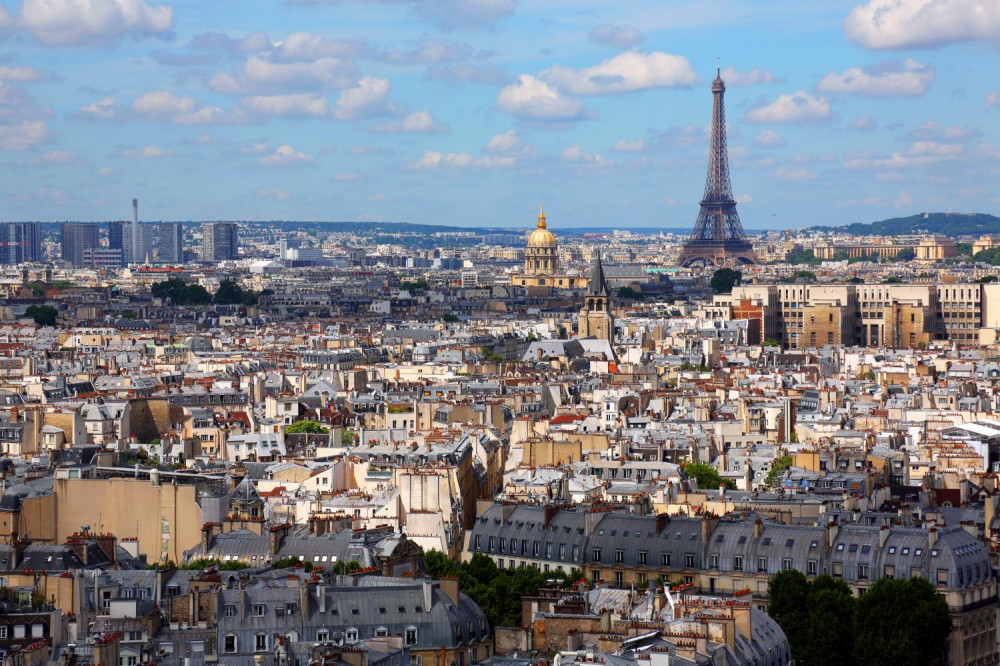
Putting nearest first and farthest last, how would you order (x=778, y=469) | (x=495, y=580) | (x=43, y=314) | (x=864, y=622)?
1. (x=864, y=622)
2. (x=495, y=580)
3. (x=778, y=469)
4. (x=43, y=314)

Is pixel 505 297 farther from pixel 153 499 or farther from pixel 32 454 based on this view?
pixel 153 499

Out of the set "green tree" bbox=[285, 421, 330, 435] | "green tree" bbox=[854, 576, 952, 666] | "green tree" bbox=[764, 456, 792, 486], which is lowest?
"green tree" bbox=[854, 576, 952, 666]

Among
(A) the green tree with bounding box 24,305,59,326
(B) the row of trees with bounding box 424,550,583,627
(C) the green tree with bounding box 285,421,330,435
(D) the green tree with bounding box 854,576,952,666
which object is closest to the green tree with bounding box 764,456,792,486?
(B) the row of trees with bounding box 424,550,583,627

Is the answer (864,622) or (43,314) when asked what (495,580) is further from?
(43,314)

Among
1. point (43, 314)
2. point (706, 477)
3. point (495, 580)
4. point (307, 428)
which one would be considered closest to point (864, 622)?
point (495, 580)

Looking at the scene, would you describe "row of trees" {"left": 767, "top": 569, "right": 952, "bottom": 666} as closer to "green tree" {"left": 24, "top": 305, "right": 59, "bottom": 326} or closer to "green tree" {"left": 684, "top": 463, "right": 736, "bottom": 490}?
"green tree" {"left": 684, "top": 463, "right": 736, "bottom": 490}

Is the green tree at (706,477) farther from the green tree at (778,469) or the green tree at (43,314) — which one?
the green tree at (43,314)

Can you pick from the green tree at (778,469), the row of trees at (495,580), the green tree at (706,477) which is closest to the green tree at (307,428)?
the green tree at (706,477)
